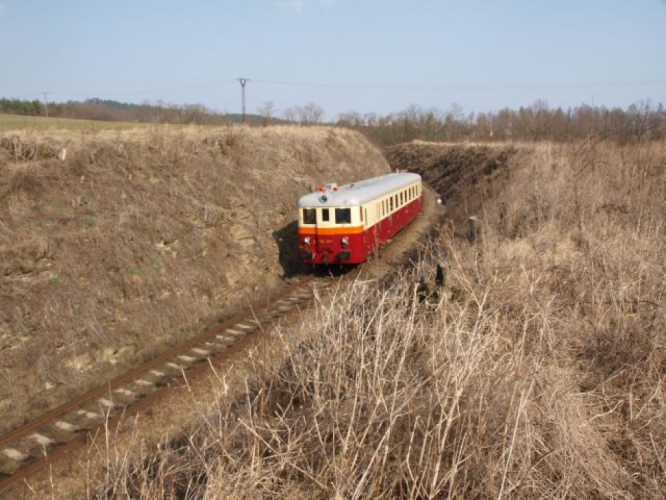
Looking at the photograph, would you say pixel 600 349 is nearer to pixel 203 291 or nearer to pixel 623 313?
pixel 623 313

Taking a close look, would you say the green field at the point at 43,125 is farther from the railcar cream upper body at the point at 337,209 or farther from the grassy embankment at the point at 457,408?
the grassy embankment at the point at 457,408

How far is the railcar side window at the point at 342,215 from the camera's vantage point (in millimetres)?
14484

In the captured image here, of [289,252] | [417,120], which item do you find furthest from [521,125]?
[289,252]

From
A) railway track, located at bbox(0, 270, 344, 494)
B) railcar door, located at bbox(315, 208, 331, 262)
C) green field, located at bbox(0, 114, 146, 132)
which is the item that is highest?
green field, located at bbox(0, 114, 146, 132)

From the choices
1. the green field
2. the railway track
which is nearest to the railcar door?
the railway track

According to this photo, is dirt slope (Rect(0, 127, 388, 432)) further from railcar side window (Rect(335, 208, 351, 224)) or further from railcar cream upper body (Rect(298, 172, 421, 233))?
railcar side window (Rect(335, 208, 351, 224))

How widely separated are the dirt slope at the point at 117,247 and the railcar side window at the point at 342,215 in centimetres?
277

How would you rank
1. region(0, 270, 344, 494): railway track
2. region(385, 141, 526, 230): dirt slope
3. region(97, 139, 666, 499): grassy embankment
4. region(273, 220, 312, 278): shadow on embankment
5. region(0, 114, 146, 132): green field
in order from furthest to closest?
region(385, 141, 526, 230): dirt slope → region(273, 220, 312, 278): shadow on embankment → region(0, 114, 146, 132): green field → region(0, 270, 344, 494): railway track → region(97, 139, 666, 499): grassy embankment

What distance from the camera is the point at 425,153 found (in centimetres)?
4988

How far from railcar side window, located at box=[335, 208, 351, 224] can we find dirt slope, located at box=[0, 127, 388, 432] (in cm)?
277

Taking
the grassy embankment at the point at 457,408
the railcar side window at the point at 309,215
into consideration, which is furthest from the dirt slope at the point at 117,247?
the grassy embankment at the point at 457,408

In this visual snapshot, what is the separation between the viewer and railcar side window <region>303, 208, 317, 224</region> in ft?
48.7

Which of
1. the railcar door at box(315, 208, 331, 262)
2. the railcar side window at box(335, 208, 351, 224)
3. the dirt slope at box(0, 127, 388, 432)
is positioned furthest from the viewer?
the railcar door at box(315, 208, 331, 262)

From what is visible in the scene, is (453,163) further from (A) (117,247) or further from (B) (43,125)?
(A) (117,247)
